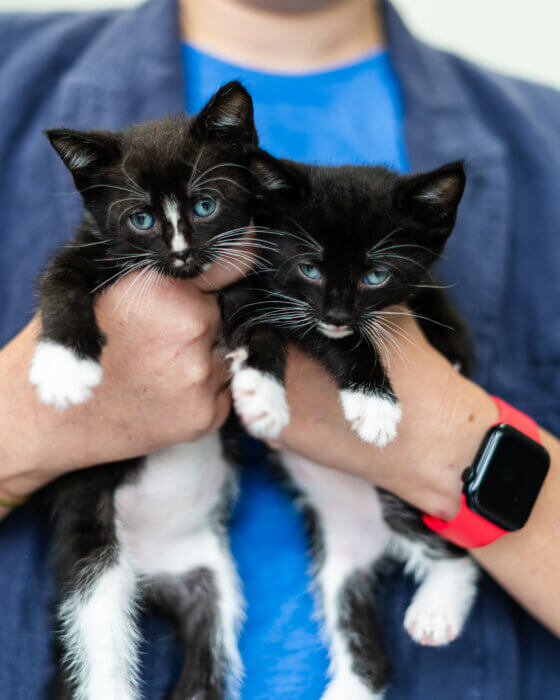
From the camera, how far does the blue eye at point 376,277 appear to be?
1.41m

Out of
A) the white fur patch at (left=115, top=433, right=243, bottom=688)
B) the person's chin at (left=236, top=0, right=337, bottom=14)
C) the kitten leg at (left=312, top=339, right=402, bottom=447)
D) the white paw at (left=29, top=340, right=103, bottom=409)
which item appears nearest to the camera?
the white paw at (left=29, top=340, right=103, bottom=409)

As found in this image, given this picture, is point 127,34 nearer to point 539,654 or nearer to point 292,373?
point 292,373

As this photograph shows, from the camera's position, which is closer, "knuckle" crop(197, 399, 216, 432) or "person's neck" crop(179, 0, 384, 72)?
"knuckle" crop(197, 399, 216, 432)

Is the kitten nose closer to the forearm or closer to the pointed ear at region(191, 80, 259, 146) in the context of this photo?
the pointed ear at region(191, 80, 259, 146)

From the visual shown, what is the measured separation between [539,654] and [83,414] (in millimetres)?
1242

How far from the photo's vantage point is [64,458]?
1.31m

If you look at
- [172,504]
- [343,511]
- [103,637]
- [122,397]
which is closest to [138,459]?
[172,504]

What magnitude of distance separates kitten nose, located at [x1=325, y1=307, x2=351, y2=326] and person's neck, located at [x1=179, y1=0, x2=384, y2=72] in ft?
3.04

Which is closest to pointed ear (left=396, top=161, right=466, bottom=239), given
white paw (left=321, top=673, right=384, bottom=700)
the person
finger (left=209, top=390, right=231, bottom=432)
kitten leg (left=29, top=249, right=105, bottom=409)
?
the person

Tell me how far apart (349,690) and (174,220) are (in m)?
1.14

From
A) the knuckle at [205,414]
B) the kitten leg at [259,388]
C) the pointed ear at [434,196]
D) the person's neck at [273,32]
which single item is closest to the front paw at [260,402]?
the kitten leg at [259,388]

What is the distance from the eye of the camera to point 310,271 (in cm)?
142

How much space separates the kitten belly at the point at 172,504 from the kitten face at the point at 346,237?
428mm

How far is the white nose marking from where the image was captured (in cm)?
132
